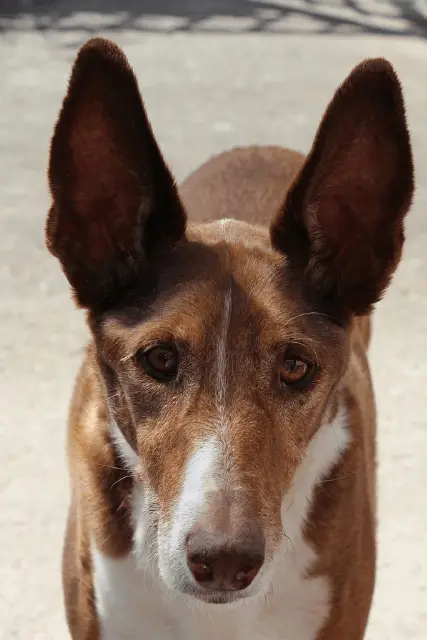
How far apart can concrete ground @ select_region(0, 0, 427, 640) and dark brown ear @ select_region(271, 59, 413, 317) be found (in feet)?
5.01

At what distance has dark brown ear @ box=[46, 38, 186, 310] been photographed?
2393mm

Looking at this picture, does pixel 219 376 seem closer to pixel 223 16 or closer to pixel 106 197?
pixel 106 197

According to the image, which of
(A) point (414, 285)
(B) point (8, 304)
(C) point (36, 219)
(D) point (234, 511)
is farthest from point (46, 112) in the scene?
(D) point (234, 511)

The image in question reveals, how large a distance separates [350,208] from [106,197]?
60cm

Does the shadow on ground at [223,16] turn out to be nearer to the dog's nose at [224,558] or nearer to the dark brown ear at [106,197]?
the dark brown ear at [106,197]

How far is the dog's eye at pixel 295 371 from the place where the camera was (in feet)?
7.64

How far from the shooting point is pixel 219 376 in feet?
7.41

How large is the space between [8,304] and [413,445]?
207 cm

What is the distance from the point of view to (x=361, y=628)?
9.27 ft

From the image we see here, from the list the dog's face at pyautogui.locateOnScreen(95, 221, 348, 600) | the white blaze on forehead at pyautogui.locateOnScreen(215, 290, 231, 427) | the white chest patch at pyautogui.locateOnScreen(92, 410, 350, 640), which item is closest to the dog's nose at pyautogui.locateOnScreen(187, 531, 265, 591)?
the dog's face at pyautogui.locateOnScreen(95, 221, 348, 600)

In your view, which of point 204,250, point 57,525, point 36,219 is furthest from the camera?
point 36,219

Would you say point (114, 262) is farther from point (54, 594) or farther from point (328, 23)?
point (328, 23)

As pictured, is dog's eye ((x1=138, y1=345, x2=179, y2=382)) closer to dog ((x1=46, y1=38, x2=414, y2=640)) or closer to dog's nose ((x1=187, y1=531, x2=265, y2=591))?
dog ((x1=46, y1=38, x2=414, y2=640))

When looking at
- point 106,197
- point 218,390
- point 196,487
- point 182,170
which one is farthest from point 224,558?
point 182,170
